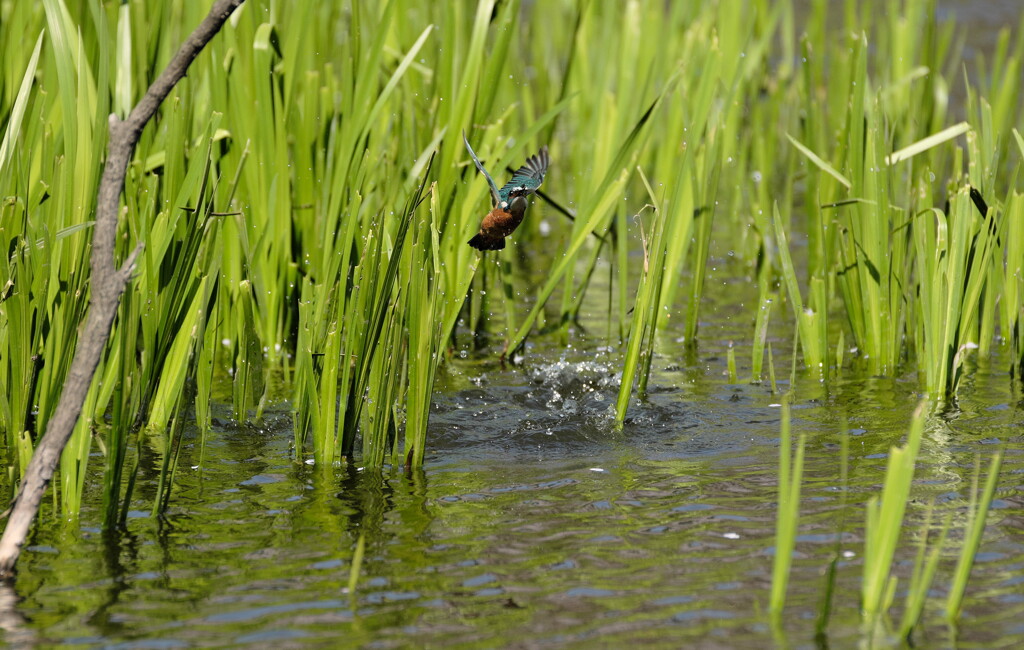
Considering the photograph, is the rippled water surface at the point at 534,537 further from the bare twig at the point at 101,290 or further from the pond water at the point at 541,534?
the bare twig at the point at 101,290

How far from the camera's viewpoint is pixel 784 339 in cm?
517

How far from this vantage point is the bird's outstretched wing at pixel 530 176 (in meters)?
3.80

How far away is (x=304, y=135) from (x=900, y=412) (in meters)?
2.26

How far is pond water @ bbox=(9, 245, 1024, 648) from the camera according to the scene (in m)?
2.55

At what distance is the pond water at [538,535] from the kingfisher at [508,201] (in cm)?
61

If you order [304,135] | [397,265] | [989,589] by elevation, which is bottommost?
[989,589]

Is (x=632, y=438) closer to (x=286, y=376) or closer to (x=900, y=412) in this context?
(x=900, y=412)

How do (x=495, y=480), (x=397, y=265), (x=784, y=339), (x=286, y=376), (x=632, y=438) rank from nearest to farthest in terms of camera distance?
(x=397, y=265)
(x=495, y=480)
(x=632, y=438)
(x=286, y=376)
(x=784, y=339)

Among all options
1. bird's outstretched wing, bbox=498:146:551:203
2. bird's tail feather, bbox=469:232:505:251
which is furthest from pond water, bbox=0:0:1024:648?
bird's outstretched wing, bbox=498:146:551:203

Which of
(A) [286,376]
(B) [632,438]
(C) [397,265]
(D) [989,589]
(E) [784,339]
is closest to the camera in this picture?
(D) [989,589]

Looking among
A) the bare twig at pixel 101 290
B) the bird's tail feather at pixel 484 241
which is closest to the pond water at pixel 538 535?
the bare twig at pixel 101 290

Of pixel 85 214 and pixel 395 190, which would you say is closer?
pixel 85 214

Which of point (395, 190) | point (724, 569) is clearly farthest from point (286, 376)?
point (724, 569)

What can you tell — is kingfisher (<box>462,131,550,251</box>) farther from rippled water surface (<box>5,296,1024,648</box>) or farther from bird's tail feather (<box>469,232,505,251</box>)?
rippled water surface (<box>5,296,1024,648</box>)
